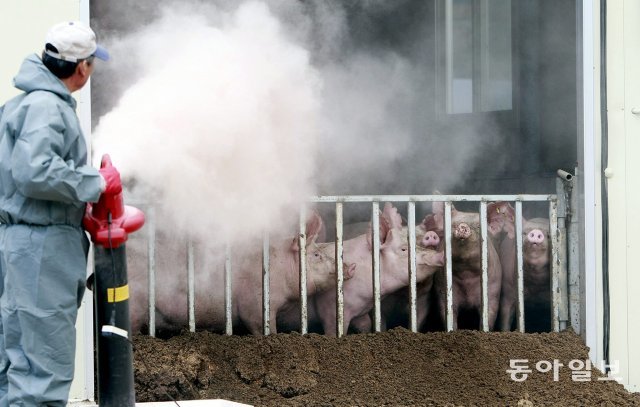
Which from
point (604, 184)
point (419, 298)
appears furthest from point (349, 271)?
point (604, 184)

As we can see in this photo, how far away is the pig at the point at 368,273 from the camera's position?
277 inches

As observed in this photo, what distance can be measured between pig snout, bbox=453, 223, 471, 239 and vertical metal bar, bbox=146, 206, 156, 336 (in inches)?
92.9

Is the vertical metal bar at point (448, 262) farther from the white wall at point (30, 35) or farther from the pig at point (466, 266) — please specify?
the white wall at point (30, 35)

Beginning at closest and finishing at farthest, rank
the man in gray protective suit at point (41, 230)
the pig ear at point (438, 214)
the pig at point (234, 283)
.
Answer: the man in gray protective suit at point (41, 230) → the pig at point (234, 283) → the pig ear at point (438, 214)

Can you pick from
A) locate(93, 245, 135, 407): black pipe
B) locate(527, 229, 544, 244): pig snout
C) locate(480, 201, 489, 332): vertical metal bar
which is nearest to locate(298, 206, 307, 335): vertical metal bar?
locate(480, 201, 489, 332): vertical metal bar

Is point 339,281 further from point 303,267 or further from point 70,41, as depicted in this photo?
point 70,41

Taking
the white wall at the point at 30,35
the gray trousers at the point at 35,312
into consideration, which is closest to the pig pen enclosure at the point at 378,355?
the white wall at the point at 30,35

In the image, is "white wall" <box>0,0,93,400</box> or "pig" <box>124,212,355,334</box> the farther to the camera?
"pig" <box>124,212,355,334</box>

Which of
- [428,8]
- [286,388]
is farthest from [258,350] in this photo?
[428,8]

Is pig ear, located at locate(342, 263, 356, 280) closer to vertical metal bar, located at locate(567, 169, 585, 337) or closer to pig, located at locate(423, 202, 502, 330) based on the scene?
pig, located at locate(423, 202, 502, 330)

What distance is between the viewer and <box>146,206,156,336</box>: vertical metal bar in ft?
20.5

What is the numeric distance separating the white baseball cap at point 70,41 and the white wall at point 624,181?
12.5ft

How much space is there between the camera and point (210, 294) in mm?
6742

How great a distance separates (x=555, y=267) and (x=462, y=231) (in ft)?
2.50
